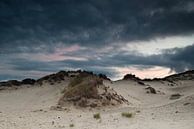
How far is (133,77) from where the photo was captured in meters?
47.5

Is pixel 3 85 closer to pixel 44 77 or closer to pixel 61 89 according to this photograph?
pixel 44 77

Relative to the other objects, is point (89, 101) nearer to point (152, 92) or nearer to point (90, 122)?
point (90, 122)

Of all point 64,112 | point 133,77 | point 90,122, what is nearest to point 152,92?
point 133,77

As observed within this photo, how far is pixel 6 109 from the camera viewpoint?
25156 millimetres

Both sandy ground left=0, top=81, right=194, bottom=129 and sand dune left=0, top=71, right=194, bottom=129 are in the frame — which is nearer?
sandy ground left=0, top=81, right=194, bottom=129

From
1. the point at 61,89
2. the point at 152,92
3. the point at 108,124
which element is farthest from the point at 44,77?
the point at 108,124

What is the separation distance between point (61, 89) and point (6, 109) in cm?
597

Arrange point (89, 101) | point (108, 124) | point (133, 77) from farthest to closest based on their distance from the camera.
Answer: point (133, 77), point (89, 101), point (108, 124)

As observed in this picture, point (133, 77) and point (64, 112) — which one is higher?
point (133, 77)

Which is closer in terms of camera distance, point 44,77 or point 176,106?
point 176,106

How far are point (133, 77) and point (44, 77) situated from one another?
1403 cm

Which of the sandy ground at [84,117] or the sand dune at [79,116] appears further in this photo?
the sand dune at [79,116]

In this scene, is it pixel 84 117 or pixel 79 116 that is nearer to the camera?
pixel 84 117

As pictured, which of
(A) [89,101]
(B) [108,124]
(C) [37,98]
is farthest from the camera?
(C) [37,98]
